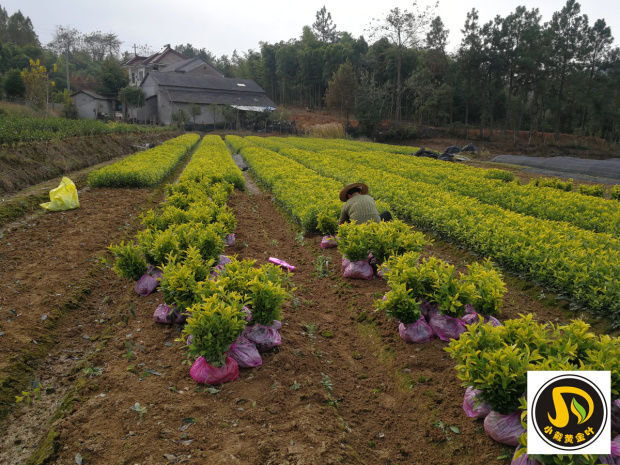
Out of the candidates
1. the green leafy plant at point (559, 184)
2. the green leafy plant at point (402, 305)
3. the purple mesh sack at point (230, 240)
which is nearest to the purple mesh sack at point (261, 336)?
the green leafy plant at point (402, 305)

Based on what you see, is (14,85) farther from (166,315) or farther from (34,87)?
(166,315)

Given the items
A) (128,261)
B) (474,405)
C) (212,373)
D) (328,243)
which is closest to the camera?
(474,405)

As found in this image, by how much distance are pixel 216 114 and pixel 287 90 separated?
101 ft

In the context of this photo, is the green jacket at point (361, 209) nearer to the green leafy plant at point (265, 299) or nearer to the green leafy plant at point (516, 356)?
the green leafy plant at point (265, 299)

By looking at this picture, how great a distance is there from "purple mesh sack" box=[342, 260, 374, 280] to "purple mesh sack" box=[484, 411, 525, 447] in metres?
3.73

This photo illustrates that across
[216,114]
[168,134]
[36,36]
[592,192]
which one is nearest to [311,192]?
[592,192]

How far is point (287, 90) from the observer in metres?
82.4

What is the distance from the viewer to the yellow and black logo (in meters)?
2.70

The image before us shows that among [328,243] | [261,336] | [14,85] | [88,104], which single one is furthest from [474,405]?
[88,104]

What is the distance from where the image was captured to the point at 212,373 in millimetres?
4090

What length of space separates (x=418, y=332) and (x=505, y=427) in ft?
5.83

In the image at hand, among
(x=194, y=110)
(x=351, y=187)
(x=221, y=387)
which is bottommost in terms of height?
(x=221, y=387)

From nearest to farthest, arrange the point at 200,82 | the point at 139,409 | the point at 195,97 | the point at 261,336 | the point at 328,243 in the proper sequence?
the point at 139,409, the point at 261,336, the point at 328,243, the point at 195,97, the point at 200,82

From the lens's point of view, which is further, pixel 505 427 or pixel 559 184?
pixel 559 184
